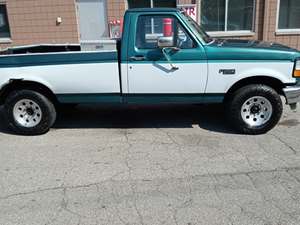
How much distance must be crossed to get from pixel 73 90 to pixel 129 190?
7.17ft

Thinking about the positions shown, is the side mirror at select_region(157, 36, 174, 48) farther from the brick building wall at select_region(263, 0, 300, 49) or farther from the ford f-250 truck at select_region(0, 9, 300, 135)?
the brick building wall at select_region(263, 0, 300, 49)

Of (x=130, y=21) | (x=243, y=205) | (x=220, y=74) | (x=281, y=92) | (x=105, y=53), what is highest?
(x=130, y=21)

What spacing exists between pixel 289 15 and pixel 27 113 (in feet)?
30.2

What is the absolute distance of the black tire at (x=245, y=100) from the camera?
4.90 m

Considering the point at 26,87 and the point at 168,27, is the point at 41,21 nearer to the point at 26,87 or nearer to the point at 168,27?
the point at 26,87

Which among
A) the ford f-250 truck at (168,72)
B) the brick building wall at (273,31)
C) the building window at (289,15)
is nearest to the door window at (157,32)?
the ford f-250 truck at (168,72)

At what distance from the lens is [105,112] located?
6531 mm

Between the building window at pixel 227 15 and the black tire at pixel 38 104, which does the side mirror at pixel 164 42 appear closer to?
the black tire at pixel 38 104

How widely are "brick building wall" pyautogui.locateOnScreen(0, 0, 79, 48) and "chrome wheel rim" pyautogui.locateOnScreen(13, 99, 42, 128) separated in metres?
5.98

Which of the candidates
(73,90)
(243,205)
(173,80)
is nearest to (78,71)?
(73,90)

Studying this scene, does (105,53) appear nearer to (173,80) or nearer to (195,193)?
(173,80)

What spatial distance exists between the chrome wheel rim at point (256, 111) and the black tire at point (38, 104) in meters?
3.11

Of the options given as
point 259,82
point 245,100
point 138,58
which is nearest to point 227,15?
point 259,82

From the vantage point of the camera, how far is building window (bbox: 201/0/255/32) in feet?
34.8
